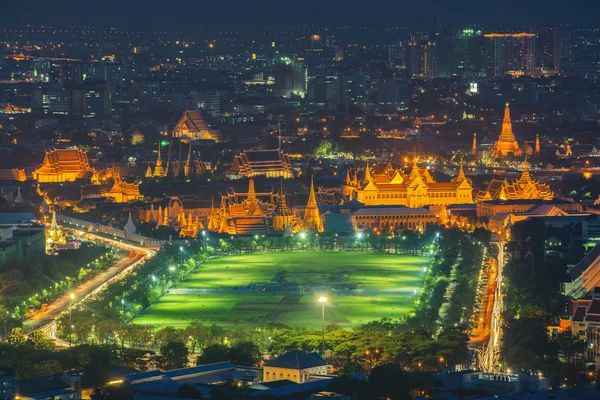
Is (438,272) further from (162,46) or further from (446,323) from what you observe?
(162,46)

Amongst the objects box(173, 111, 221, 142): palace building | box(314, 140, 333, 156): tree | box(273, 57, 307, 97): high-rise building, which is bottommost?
box(314, 140, 333, 156): tree

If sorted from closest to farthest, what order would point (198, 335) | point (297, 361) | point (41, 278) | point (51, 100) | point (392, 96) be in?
1. point (297, 361)
2. point (198, 335)
3. point (41, 278)
4. point (51, 100)
5. point (392, 96)

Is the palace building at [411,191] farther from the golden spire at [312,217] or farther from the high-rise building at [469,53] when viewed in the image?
the high-rise building at [469,53]

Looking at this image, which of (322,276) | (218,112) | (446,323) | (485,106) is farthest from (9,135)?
(446,323)

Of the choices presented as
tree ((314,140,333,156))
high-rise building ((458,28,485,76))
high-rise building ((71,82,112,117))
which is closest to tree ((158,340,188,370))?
tree ((314,140,333,156))

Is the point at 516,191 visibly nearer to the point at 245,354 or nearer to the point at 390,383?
the point at 245,354

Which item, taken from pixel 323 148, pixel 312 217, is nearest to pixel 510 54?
pixel 323 148

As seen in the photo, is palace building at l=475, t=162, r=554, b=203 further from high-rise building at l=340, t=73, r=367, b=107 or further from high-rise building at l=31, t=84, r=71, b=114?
high-rise building at l=340, t=73, r=367, b=107
